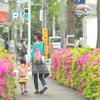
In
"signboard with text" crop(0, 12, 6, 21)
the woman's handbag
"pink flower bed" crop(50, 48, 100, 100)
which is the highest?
"signboard with text" crop(0, 12, 6, 21)

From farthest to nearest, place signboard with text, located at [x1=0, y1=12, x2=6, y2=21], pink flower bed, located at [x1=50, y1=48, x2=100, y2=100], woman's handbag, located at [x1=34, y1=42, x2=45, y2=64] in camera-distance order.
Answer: signboard with text, located at [x1=0, y1=12, x2=6, y2=21] → woman's handbag, located at [x1=34, y1=42, x2=45, y2=64] → pink flower bed, located at [x1=50, y1=48, x2=100, y2=100]

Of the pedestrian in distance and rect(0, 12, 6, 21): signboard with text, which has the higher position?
rect(0, 12, 6, 21): signboard with text

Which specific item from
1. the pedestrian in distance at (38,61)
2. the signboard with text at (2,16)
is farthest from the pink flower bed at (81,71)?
the signboard with text at (2,16)

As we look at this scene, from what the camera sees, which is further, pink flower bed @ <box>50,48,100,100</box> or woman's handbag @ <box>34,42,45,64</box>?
woman's handbag @ <box>34,42,45,64</box>

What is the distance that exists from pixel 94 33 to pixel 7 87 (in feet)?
95.0

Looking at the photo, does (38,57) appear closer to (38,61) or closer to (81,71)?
(38,61)

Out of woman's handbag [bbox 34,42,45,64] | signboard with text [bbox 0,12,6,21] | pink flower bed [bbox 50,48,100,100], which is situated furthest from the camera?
signboard with text [bbox 0,12,6,21]

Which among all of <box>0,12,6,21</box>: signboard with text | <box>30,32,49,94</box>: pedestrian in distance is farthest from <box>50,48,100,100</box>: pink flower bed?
<box>0,12,6,21</box>: signboard with text

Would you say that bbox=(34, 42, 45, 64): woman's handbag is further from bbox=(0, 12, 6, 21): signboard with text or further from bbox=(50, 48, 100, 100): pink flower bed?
bbox=(0, 12, 6, 21): signboard with text

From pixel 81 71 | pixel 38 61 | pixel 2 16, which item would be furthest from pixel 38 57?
pixel 2 16

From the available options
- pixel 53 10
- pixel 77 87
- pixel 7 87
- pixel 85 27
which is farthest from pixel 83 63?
pixel 53 10

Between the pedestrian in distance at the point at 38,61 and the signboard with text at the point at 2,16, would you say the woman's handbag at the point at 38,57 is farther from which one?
the signboard with text at the point at 2,16

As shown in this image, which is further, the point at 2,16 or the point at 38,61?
the point at 2,16

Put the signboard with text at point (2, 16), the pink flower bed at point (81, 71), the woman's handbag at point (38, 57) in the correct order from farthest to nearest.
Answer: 1. the signboard with text at point (2, 16)
2. the woman's handbag at point (38, 57)
3. the pink flower bed at point (81, 71)
